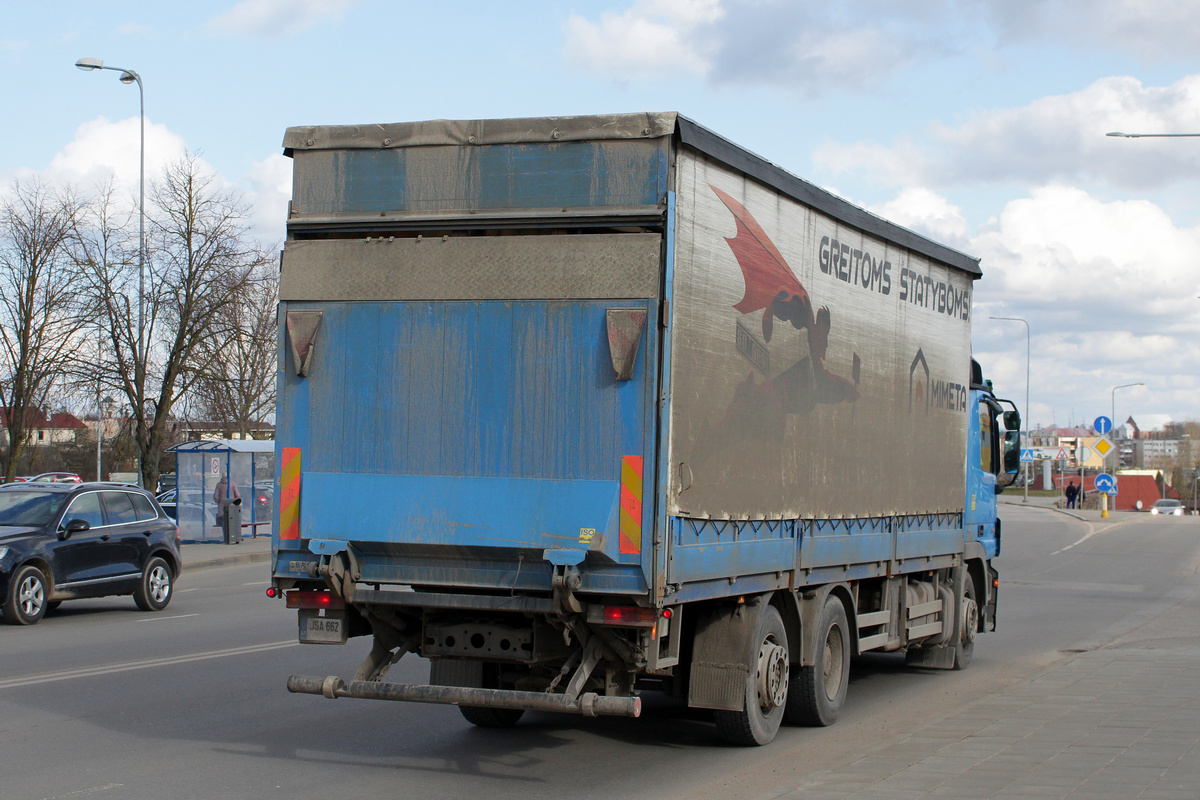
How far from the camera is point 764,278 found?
25.2ft

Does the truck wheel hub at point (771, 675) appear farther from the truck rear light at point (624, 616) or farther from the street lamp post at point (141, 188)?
the street lamp post at point (141, 188)

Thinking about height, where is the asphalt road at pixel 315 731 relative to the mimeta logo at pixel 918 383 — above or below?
below

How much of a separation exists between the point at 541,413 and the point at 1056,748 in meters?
3.76

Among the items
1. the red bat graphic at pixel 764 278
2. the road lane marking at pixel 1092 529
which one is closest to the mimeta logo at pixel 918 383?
the red bat graphic at pixel 764 278

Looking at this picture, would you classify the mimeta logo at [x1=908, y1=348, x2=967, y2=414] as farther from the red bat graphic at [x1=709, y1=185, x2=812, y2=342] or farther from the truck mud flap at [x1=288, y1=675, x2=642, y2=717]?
the truck mud flap at [x1=288, y1=675, x2=642, y2=717]

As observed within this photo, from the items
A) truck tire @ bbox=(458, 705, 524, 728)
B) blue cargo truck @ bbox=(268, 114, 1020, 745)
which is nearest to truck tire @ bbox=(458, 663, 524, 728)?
truck tire @ bbox=(458, 705, 524, 728)

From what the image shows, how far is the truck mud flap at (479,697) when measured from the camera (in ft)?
21.1

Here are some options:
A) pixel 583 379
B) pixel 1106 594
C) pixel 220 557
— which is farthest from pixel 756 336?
pixel 220 557

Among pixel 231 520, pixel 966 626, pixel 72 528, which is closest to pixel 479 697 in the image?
pixel 966 626

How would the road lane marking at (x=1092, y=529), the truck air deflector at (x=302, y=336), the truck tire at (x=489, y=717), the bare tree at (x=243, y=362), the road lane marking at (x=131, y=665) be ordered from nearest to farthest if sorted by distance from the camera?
the truck air deflector at (x=302, y=336), the truck tire at (x=489, y=717), the road lane marking at (x=131, y=665), the road lane marking at (x=1092, y=529), the bare tree at (x=243, y=362)

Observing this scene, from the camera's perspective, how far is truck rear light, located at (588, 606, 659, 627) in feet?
21.1

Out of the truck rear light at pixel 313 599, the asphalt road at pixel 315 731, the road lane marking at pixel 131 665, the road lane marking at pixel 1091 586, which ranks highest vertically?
the truck rear light at pixel 313 599

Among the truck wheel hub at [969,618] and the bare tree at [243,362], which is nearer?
the truck wheel hub at [969,618]

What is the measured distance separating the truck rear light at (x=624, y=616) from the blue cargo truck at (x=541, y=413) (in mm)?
10
